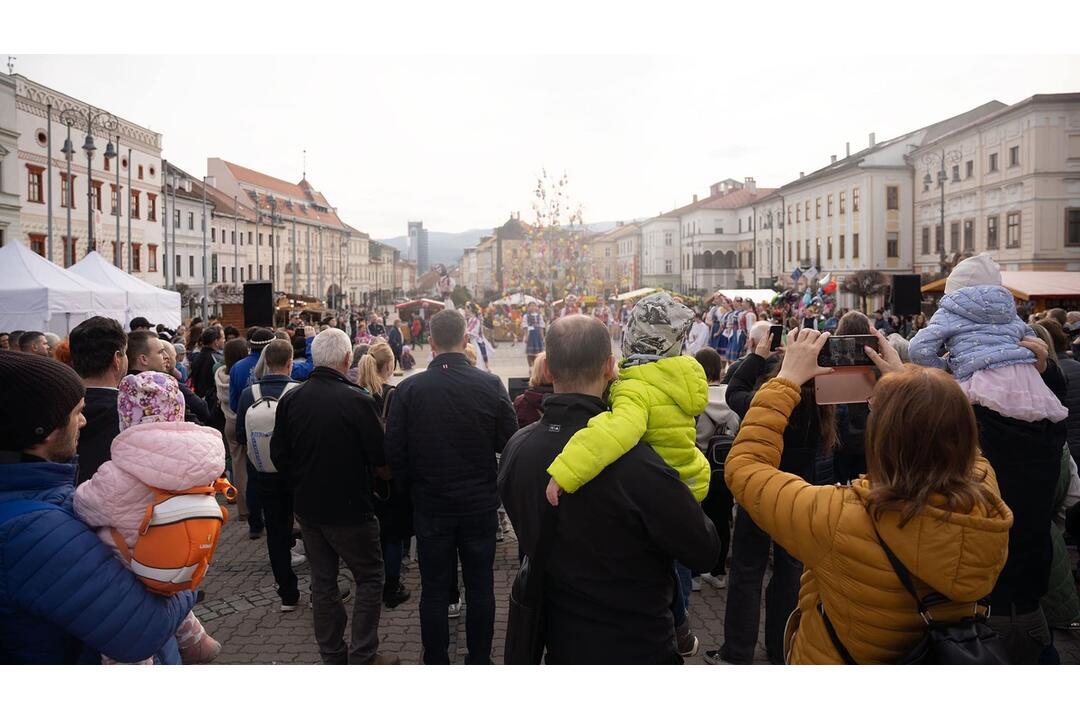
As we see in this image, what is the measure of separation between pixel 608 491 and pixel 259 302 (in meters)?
10.5

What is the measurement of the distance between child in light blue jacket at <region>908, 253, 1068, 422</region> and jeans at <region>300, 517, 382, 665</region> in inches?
128

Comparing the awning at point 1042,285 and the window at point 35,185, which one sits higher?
the window at point 35,185

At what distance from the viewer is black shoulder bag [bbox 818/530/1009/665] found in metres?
1.97

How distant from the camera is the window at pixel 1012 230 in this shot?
103 feet

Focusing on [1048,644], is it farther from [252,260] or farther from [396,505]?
[252,260]

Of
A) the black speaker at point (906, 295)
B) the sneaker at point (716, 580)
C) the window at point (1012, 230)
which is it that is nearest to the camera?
the sneaker at point (716, 580)

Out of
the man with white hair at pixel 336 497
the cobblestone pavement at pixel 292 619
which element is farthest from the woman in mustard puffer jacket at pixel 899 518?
the man with white hair at pixel 336 497

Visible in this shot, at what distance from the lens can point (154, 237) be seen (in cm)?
3216

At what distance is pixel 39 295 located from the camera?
41.5ft

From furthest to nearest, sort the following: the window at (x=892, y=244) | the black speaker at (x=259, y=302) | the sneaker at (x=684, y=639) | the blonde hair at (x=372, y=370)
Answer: the window at (x=892, y=244) → the black speaker at (x=259, y=302) → the blonde hair at (x=372, y=370) → the sneaker at (x=684, y=639)

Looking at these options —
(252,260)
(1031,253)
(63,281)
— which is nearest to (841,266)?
(1031,253)

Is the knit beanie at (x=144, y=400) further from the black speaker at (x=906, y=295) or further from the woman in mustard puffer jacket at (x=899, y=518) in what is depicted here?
the black speaker at (x=906, y=295)

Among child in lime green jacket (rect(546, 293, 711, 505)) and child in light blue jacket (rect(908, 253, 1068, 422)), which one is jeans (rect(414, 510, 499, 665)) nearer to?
child in lime green jacket (rect(546, 293, 711, 505))

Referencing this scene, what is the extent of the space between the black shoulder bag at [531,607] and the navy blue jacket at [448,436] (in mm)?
1519
